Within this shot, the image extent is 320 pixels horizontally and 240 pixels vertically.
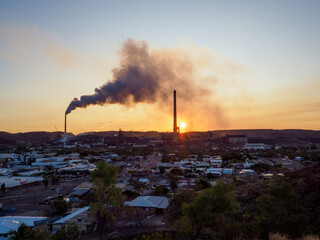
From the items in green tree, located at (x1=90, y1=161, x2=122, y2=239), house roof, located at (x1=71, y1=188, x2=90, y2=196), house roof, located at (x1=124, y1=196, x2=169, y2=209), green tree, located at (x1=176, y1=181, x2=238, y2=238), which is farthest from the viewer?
house roof, located at (x1=71, y1=188, x2=90, y2=196)

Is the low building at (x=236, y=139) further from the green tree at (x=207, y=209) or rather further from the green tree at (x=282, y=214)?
the green tree at (x=207, y=209)

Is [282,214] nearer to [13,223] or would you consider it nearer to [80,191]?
[13,223]

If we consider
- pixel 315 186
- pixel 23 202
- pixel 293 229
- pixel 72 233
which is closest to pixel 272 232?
pixel 293 229

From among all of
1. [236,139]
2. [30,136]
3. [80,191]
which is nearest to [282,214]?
[80,191]

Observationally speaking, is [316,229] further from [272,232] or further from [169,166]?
[169,166]

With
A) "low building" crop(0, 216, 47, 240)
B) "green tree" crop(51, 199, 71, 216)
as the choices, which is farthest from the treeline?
"green tree" crop(51, 199, 71, 216)

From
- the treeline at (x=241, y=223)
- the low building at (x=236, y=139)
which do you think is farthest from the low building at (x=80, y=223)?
the low building at (x=236, y=139)

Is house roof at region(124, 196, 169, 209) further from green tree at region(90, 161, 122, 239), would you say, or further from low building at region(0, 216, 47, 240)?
green tree at region(90, 161, 122, 239)

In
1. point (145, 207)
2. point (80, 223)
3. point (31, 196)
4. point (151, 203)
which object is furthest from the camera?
point (31, 196)
